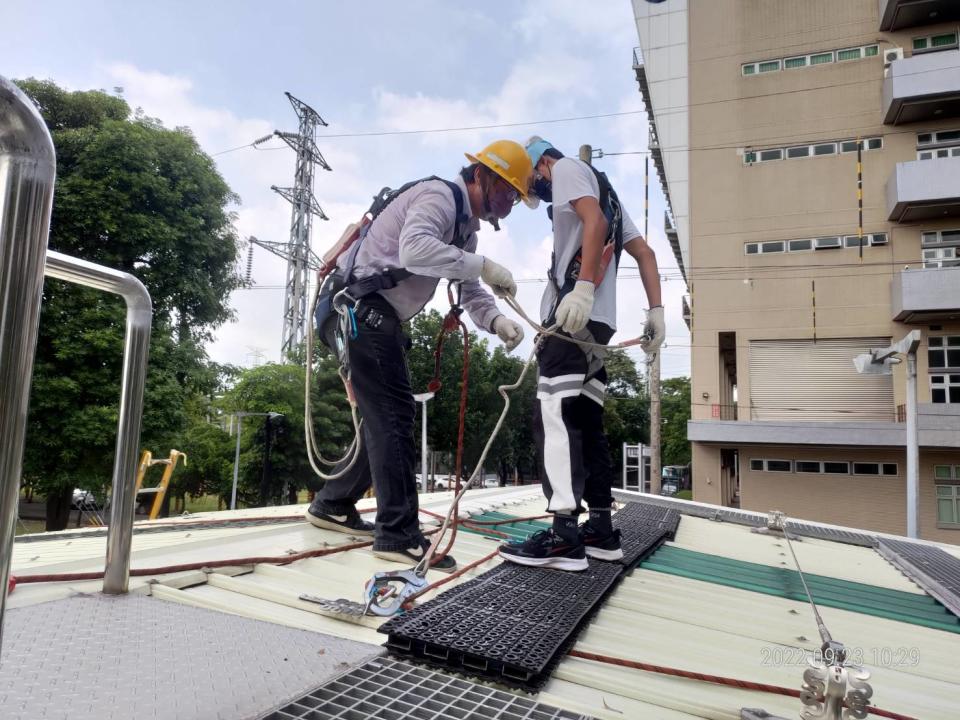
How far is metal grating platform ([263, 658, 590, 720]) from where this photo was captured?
121 centimetres

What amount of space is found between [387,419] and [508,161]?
1.36m

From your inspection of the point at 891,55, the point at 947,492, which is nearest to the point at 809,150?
the point at 891,55

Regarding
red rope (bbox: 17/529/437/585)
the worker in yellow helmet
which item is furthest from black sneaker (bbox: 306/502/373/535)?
red rope (bbox: 17/529/437/585)

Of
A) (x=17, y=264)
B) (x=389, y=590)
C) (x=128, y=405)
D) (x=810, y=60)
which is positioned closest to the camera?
(x=17, y=264)

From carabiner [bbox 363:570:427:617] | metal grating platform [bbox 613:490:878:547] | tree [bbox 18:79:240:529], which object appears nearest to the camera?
carabiner [bbox 363:570:427:617]

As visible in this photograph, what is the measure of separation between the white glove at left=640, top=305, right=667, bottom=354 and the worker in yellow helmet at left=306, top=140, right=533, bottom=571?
88 centimetres

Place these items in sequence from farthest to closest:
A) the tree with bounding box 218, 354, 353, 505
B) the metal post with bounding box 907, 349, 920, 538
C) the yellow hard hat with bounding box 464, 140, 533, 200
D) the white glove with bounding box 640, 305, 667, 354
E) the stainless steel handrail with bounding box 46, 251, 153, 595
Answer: the tree with bounding box 218, 354, 353, 505 < the metal post with bounding box 907, 349, 920, 538 < the white glove with bounding box 640, 305, 667, 354 < the yellow hard hat with bounding box 464, 140, 533, 200 < the stainless steel handrail with bounding box 46, 251, 153, 595

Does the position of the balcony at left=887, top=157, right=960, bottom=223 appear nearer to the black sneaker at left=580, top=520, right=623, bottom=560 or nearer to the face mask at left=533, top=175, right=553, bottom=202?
the face mask at left=533, top=175, right=553, bottom=202

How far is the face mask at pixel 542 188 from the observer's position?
3.23 m

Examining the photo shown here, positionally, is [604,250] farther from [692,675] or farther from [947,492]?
[947,492]

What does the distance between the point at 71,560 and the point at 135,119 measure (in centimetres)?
1780

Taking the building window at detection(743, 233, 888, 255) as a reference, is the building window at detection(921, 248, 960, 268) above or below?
below

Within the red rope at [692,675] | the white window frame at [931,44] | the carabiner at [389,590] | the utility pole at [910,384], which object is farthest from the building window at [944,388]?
the carabiner at [389,590]

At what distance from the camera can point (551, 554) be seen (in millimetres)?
2590
